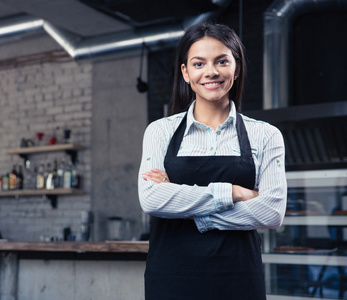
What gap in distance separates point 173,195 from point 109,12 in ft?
12.9

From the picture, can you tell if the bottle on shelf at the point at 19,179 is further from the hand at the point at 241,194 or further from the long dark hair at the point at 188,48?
the hand at the point at 241,194

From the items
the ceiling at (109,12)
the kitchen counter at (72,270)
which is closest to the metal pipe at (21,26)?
the ceiling at (109,12)

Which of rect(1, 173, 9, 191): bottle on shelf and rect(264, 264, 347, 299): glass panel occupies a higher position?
rect(1, 173, 9, 191): bottle on shelf

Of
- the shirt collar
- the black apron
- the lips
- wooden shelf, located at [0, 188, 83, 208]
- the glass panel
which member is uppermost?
the lips

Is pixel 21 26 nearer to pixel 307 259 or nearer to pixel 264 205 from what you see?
pixel 307 259

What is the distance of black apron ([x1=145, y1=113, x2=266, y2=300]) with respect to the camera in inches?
45.9

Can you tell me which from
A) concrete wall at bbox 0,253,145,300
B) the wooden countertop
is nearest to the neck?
the wooden countertop

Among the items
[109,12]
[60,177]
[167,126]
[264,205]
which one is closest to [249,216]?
[264,205]

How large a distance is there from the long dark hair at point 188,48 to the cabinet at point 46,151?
4846 mm

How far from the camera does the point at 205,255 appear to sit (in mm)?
1172

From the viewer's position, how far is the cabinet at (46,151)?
6136mm

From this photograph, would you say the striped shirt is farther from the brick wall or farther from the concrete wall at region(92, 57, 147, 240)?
the brick wall

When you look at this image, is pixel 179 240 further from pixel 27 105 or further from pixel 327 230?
pixel 27 105

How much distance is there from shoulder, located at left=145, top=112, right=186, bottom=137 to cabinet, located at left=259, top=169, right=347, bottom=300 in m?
2.27
